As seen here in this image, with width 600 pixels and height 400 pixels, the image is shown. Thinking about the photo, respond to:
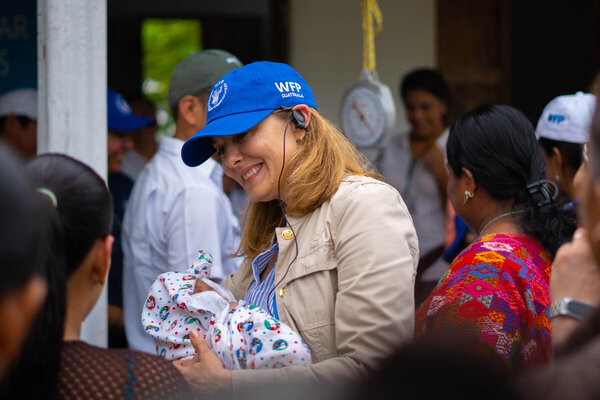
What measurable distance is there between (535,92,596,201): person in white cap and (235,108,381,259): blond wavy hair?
121 centimetres

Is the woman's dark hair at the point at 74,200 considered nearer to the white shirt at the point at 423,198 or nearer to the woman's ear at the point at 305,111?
the woman's ear at the point at 305,111

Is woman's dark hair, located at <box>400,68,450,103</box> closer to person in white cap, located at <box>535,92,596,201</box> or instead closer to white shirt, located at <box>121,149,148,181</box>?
person in white cap, located at <box>535,92,596,201</box>

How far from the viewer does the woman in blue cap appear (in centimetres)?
167

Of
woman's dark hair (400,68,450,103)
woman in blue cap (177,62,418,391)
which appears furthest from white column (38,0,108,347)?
woman's dark hair (400,68,450,103)

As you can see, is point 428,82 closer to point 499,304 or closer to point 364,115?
point 364,115

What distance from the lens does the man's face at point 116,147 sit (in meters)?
4.18

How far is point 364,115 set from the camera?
3.96 metres

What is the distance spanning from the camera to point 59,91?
101 inches

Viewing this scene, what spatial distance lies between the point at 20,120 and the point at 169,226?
1.67 m

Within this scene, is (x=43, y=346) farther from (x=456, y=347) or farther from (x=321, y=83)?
(x=321, y=83)

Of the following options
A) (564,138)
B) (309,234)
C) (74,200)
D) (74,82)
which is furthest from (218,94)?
(564,138)

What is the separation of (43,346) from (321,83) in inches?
158

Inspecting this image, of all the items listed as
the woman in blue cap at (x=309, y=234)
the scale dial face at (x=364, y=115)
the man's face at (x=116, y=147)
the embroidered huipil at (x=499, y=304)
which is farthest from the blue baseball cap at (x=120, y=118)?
the embroidered huipil at (x=499, y=304)

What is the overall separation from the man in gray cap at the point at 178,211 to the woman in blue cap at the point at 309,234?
0.84m
